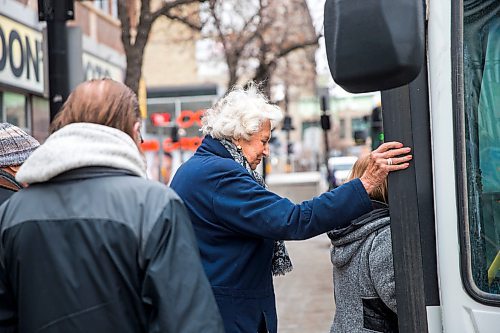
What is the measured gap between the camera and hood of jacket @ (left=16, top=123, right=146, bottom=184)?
8.46ft

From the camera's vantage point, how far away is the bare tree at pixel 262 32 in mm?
23163

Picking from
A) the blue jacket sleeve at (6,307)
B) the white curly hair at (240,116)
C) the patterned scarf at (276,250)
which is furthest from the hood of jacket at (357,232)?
the blue jacket sleeve at (6,307)

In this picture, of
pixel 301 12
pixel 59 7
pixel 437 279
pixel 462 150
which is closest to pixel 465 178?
pixel 462 150

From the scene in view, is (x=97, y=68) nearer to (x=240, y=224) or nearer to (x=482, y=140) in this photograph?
(x=240, y=224)

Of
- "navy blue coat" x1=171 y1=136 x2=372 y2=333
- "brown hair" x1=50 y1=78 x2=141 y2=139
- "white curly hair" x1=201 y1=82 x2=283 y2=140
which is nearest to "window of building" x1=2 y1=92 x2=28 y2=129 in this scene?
"white curly hair" x1=201 y1=82 x2=283 y2=140

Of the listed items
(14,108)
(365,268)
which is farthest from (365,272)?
(14,108)

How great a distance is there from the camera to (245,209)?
358cm

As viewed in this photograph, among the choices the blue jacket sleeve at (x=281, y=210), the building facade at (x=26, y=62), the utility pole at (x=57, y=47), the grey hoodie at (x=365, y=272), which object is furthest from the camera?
the building facade at (x=26, y=62)

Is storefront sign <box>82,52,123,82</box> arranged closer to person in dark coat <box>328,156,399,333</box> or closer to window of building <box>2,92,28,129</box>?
window of building <box>2,92,28,129</box>

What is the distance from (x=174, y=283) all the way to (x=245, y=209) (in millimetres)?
1113

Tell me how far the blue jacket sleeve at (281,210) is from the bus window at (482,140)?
0.62 metres

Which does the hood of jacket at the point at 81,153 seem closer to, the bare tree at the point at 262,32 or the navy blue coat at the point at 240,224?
the navy blue coat at the point at 240,224

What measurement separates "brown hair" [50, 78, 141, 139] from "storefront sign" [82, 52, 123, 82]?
14.1 metres

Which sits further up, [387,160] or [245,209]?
[387,160]
